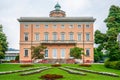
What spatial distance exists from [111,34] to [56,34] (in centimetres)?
1910

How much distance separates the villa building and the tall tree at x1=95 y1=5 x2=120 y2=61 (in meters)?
12.9

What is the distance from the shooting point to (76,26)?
5397 cm

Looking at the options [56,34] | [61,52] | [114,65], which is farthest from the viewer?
[56,34]

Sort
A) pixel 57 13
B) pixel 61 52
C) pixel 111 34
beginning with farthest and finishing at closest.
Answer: pixel 57 13 → pixel 61 52 → pixel 111 34

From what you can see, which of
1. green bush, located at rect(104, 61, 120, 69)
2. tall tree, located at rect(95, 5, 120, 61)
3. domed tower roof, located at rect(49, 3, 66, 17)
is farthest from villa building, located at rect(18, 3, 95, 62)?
green bush, located at rect(104, 61, 120, 69)

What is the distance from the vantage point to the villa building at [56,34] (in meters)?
53.3

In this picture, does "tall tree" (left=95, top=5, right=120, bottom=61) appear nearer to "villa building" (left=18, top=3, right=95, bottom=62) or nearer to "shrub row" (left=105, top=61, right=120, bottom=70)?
"shrub row" (left=105, top=61, right=120, bottom=70)

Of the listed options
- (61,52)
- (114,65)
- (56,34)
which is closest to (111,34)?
(114,65)

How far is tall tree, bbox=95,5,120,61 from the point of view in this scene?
111 feet

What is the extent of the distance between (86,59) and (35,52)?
14.4 meters

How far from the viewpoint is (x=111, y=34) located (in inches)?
1432

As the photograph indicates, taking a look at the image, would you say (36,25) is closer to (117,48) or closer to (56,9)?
(56,9)

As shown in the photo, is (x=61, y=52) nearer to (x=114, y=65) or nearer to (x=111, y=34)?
(x=111, y=34)

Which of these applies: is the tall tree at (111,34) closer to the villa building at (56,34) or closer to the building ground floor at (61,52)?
the villa building at (56,34)
